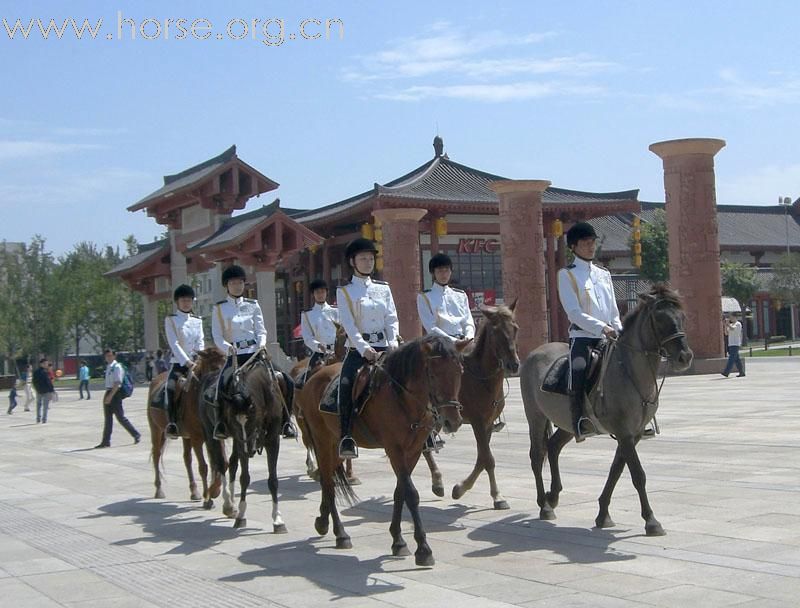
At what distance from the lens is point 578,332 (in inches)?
383

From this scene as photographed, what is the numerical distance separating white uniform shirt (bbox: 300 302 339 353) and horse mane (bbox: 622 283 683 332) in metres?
6.76

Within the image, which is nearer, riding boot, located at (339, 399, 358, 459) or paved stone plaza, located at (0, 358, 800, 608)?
paved stone plaza, located at (0, 358, 800, 608)

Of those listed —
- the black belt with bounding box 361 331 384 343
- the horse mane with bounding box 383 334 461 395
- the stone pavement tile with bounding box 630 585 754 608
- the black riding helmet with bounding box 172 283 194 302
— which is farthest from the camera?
the black riding helmet with bounding box 172 283 194 302

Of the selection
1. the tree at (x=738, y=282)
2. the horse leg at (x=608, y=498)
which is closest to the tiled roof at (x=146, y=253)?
the tree at (x=738, y=282)

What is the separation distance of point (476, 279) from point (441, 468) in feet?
111

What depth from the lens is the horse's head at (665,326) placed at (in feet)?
28.5

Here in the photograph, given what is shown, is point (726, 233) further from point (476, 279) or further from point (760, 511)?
point (760, 511)

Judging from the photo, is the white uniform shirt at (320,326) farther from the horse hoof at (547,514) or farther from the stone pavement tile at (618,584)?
the stone pavement tile at (618,584)

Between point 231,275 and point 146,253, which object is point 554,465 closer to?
point 231,275

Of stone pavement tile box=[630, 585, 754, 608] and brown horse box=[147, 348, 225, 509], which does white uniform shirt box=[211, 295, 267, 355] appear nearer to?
brown horse box=[147, 348, 225, 509]

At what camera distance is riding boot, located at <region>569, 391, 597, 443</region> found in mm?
9375

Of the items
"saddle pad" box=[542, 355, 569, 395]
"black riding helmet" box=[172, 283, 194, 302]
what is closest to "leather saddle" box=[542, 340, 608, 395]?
"saddle pad" box=[542, 355, 569, 395]

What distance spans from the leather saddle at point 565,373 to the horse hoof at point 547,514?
3.68 feet

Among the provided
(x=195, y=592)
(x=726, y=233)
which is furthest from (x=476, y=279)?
(x=195, y=592)
